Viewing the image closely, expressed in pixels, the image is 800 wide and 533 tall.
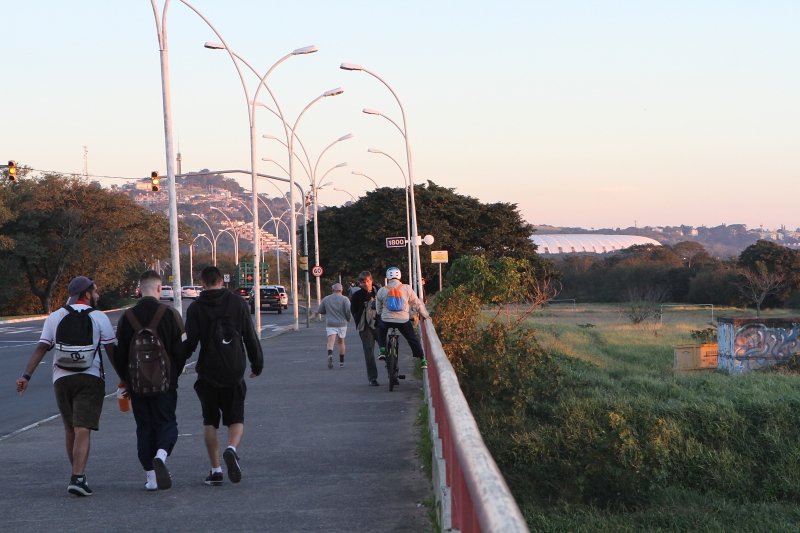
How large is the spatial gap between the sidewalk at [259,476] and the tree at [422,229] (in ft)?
153

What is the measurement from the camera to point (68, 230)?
198 feet

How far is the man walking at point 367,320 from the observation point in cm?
1390

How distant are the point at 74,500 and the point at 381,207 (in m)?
54.8

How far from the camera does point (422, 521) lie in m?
6.17

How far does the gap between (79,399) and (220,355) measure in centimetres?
112

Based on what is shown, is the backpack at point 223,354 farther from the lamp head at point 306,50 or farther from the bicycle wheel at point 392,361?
the lamp head at point 306,50

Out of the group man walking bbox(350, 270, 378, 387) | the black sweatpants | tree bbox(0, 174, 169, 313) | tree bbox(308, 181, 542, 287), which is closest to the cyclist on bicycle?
man walking bbox(350, 270, 378, 387)

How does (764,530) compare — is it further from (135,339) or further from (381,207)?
(381,207)

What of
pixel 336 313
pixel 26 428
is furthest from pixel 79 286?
pixel 336 313

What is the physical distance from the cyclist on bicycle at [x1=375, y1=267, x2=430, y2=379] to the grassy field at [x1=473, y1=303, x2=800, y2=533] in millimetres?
1996

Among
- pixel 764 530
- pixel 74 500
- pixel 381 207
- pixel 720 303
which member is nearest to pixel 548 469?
pixel 764 530

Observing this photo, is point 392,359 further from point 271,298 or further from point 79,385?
point 271,298

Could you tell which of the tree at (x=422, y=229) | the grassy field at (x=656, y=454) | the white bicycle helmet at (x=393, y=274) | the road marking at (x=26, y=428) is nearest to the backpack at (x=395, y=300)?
the white bicycle helmet at (x=393, y=274)

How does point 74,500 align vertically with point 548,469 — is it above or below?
above
